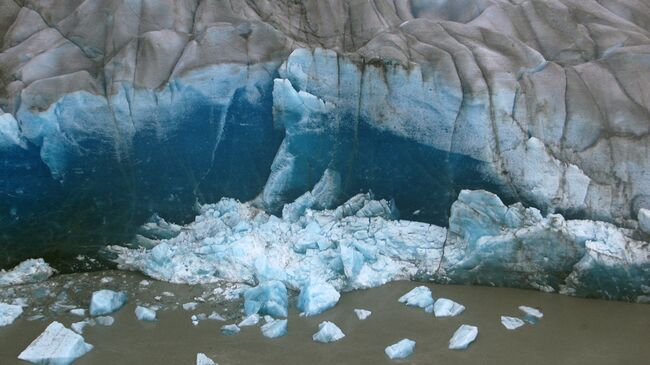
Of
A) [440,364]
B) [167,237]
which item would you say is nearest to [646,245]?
[440,364]

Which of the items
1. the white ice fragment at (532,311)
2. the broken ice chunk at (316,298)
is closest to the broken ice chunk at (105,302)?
the broken ice chunk at (316,298)

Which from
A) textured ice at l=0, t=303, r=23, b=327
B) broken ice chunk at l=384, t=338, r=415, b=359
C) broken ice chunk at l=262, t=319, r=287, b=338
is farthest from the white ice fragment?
textured ice at l=0, t=303, r=23, b=327

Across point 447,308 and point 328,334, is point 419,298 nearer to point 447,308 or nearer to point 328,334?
point 447,308

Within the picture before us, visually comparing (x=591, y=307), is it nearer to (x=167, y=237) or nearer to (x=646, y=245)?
(x=646, y=245)

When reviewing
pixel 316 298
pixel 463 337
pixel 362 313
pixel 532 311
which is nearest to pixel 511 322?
pixel 532 311

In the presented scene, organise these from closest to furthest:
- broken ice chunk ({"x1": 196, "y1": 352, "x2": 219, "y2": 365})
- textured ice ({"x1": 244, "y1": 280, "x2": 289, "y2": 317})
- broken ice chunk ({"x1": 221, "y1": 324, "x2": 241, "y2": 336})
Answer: broken ice chunk ({"x1": 196, "y1": 352, "x2": 219, "y2": 365})
broken ice chunk ({"x1": 221, "y1": 324, "x2": 241, "y2": 336})
textured ice ({"x1": 244, "y1": 280, "x2": 289, "y2": 317})

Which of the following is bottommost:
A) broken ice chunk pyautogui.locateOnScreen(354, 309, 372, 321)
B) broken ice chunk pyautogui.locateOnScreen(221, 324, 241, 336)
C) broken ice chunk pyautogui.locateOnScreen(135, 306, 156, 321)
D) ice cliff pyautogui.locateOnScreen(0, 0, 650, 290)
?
broken ice chunk pyautogui.locateOnScreen(135, 306, 156, 321)

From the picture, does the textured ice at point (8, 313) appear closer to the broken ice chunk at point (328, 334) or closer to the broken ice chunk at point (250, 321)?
the broken ice chunk at point (250, 321)

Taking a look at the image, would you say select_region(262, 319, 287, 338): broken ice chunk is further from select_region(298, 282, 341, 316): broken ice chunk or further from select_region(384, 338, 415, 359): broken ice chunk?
select_region(384, 338, 415, 359): broken ice chunk
